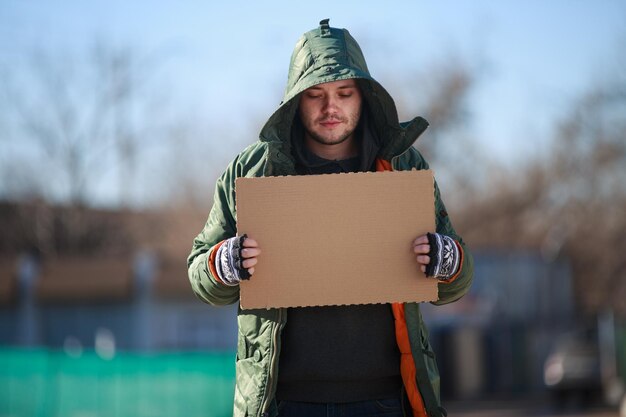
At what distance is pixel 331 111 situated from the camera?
13.2 feet

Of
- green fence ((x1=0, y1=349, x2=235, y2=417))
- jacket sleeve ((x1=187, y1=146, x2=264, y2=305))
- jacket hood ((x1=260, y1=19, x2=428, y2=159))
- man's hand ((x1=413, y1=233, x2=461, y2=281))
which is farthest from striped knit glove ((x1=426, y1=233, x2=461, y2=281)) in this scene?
green fence ((x1=0, y1=349, x2=235, y2=417))

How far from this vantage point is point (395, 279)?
3.65 m

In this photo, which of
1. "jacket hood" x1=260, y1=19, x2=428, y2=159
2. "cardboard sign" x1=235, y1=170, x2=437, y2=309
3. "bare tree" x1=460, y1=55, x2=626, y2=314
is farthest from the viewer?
"bare tree" x1=460, y1=55, x2=626, y2=314

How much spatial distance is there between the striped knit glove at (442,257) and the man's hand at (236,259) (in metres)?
0.62

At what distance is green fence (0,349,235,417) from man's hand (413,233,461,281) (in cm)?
841

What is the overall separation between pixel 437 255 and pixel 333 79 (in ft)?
2.70

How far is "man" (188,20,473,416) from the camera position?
11.9 feet

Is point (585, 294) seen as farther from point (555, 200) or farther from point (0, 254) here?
point (0, 254)

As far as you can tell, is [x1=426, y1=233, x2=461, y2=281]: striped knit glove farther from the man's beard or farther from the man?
the man's beard

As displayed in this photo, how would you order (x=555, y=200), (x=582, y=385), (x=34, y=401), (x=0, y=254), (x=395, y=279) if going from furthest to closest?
1. (x=555, y=200)
2. (x=0, y=254)
3. (x=582, y=385)
4. (x=34, y=401)
5. (x=395, y=279)

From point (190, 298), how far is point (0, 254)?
27.7 feet

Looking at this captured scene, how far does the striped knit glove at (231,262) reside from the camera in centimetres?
349

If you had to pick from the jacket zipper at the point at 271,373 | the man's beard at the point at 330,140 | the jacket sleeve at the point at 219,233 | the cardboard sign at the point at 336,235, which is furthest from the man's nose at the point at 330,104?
the jacket zipper at the point at 271,373

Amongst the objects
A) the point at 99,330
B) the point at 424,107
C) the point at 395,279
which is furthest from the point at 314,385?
the point at 424,107
